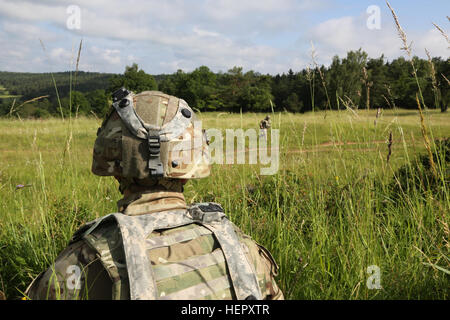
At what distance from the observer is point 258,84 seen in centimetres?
7862

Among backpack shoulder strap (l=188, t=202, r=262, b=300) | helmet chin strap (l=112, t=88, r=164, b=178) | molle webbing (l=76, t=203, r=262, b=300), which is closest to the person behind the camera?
molle webbing (l=76, t=203, r=262, b=300)

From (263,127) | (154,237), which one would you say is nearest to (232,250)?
(154,237)

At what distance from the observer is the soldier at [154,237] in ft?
5.53

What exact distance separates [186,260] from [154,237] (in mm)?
203

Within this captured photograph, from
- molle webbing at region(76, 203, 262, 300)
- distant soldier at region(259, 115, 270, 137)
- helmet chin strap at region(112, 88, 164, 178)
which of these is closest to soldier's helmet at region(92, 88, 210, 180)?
helmet chin strap at region(112, 88, 164, 178)

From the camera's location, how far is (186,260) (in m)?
1.75

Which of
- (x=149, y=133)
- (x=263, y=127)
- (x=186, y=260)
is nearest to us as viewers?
(x=186, y=260)

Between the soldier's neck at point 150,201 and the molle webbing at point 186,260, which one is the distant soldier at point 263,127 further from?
the molle webbing at point 186,260

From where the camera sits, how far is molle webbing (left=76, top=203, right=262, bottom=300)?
1.63 meters

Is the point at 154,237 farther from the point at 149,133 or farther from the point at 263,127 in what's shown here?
the point at 263,127

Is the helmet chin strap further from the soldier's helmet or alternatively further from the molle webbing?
the molle webbing
